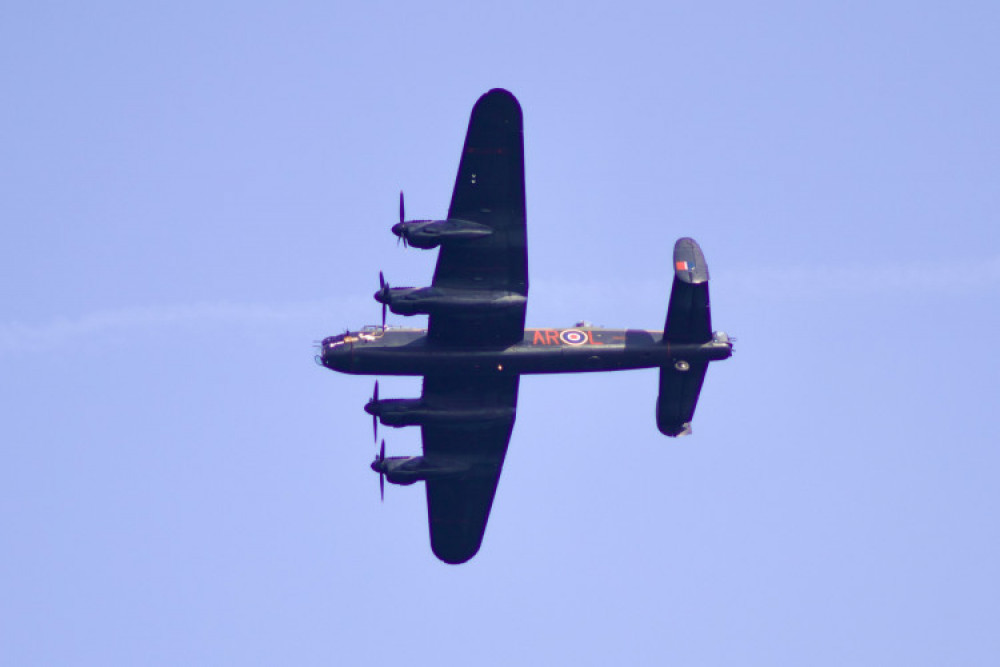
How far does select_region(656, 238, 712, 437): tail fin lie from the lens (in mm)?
42500

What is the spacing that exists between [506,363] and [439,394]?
2889mm

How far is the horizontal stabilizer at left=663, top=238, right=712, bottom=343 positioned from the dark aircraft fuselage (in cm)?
32

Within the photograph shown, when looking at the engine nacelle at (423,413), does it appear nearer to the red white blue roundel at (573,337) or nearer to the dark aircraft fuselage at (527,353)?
the dark aircraft fuselage at (527,353)

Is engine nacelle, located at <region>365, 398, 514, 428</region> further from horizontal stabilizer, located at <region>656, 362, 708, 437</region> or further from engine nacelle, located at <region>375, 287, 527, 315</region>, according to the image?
horizontal stabilizer, located at <region>656, 362, 708, 437</region>

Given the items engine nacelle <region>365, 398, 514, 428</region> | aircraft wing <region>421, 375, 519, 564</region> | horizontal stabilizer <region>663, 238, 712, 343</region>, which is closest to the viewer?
horizontal stabilizer <region>663, 238, 712, 343</region>

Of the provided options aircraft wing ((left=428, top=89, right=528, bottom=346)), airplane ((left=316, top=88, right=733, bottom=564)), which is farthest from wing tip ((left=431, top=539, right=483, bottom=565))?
aircraft wing ((left=428, top=89, right=528, bottom=346))

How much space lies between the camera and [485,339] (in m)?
43.2

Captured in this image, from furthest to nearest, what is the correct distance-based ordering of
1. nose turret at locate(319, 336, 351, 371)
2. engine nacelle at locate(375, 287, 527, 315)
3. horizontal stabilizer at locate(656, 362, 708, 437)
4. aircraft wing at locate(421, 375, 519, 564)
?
1. aircraft wing at locate(421, 375, 519, 564)
2. horizontal stabilizer at locate(656, 362, 708, 437)
3. nose turret at locate(319, 336, 351, 371)
4. engine nacelle at locate(375, 287, 527, 315)

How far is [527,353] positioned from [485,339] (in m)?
1.30

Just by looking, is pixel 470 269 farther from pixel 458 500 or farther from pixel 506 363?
pixel 458 500

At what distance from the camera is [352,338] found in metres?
43.2

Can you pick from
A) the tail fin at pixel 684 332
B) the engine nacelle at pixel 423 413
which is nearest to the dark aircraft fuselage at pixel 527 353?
the tail fin at pixel 684 332

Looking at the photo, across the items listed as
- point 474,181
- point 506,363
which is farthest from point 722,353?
point 474,181

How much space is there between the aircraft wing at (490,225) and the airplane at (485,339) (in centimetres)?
3
